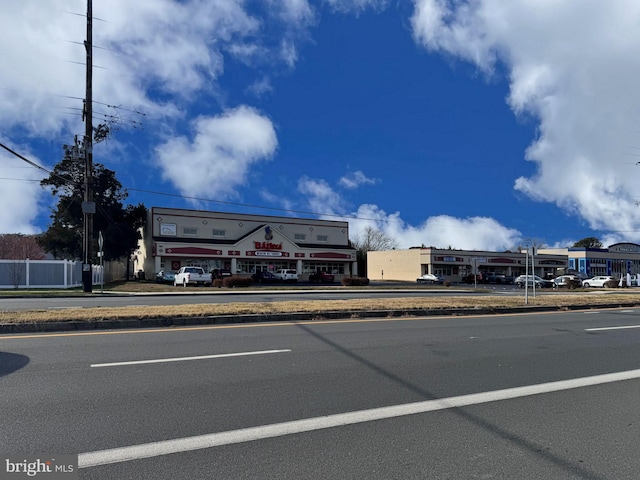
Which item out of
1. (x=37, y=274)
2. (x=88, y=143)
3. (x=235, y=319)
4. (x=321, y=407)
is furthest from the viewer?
(x=37, y=274)

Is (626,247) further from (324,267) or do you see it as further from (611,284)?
(324,267)

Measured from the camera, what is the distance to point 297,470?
3.62 m

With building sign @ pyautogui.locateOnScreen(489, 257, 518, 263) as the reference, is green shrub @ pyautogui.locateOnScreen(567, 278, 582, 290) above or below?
below

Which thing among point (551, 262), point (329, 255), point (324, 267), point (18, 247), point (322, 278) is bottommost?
point (322, 278)

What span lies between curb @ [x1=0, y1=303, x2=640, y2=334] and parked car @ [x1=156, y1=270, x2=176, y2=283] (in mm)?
32883

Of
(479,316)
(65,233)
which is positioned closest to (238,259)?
(65,233)

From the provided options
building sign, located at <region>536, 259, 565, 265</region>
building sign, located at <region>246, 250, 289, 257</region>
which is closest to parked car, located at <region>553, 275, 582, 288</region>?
building sign, located at <region>536, 259, 565, 265</region>

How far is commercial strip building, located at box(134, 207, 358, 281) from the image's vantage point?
49875 mm

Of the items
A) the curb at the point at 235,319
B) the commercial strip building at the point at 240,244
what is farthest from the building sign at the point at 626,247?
the curb at the point at 235,319

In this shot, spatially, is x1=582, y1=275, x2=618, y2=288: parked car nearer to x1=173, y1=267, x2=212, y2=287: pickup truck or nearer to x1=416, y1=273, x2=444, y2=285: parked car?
x1=416, y1=273, x2=444, y2=285: parked car

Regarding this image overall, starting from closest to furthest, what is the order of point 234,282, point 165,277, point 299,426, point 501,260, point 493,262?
point 299,426 < point 234,282 < point 165,277 < point 493,262 < point 501,260

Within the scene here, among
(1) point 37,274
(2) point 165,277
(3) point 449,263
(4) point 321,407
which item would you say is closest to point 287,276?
(2) point 165,277

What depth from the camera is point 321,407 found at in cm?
509

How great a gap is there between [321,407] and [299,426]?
0.61 m
